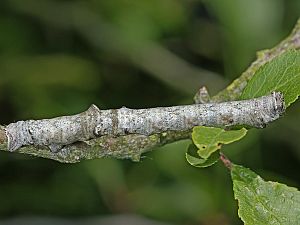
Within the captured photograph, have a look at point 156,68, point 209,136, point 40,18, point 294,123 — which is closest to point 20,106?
point 40,18

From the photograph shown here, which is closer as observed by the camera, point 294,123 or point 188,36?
point 294,123

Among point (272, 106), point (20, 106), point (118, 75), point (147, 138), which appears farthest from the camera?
point (118, 75)

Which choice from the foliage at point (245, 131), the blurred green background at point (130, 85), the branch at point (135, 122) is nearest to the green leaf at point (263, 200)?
the foliage at point (245, 131)

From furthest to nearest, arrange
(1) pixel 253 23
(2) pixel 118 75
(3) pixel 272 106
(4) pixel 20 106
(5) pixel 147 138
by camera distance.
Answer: (2) pixel 118 75, (4) pixel 20 106, (1) pixel 253 23, (5) pixel 147 138, (3) pixel 272 106

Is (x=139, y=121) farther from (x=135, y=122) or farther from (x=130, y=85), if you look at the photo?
(x=130, y=85)

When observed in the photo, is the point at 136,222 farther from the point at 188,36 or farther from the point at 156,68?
the point at 188,36

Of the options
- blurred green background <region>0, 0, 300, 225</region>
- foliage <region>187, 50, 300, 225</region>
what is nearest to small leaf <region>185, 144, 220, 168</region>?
foliage <region>187, 50, 300, 225</region>

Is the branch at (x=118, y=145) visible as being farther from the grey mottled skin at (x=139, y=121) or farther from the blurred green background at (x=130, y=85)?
the blurred green background at (x=130, y=85)
